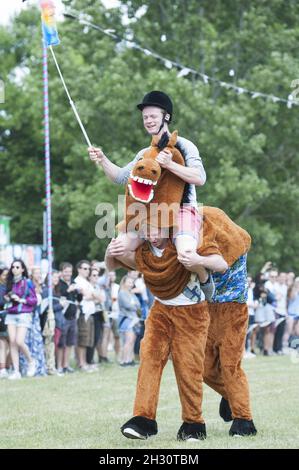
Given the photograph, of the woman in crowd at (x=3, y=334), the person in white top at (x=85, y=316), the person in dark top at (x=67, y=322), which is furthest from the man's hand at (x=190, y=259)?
the person in white top at (x=85, y=316)

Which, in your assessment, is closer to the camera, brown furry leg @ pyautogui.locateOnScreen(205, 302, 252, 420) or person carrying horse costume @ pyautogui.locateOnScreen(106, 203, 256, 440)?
person carrying horse costume @ pyautogui.locateOnScreen(106, 203, 256, 440)

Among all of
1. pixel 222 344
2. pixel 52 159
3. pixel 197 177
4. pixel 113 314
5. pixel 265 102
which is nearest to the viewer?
pixel 197 177

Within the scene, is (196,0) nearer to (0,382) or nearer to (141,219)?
(0,382)

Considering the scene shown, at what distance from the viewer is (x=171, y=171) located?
7570 mm

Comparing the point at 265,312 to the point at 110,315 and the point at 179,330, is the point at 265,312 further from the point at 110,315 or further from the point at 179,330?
the point at 179,330

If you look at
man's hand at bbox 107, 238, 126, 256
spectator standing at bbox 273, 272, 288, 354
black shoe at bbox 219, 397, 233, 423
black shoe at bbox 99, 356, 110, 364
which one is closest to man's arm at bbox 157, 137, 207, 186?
man's hand at bbox 107, 238, 126, 256

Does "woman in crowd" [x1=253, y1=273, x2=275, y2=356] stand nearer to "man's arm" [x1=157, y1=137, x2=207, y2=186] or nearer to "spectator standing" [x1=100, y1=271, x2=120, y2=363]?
"spectator standing" [x1=100, y1=271, x2=120, y2=363]

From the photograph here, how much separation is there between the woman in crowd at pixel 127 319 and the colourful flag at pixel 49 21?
29.0 feet

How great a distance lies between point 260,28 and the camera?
98.9 feet

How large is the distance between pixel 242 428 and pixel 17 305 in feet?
26.4

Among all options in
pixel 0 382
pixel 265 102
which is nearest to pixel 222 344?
pixel 0 382

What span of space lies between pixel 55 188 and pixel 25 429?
23.1 metres

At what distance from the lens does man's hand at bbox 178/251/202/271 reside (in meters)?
7.58

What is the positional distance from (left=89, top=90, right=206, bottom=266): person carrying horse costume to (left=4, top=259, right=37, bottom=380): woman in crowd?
815 cm
